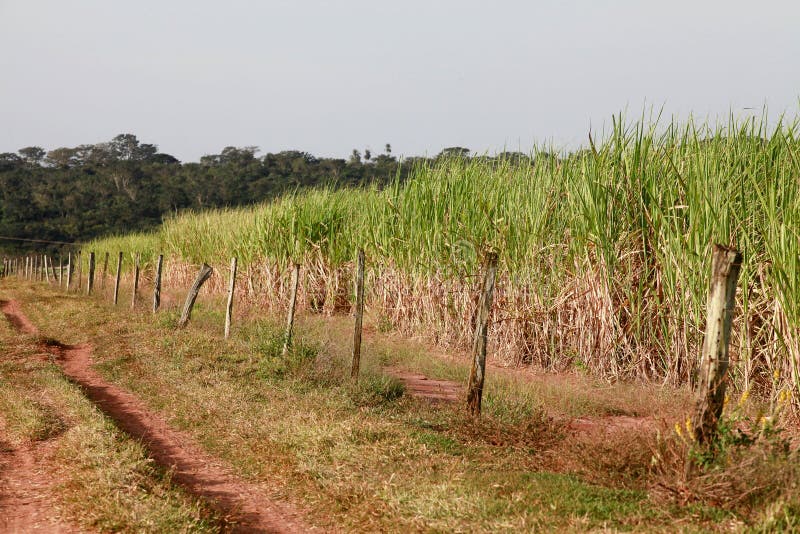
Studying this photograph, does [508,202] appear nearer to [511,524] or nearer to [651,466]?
[651,466]

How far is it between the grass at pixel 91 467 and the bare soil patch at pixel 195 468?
0.75 feet

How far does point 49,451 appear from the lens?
668 cm

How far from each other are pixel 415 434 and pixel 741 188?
16.3ft

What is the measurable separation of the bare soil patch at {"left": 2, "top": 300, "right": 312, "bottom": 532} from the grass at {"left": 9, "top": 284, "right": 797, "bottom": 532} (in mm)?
150

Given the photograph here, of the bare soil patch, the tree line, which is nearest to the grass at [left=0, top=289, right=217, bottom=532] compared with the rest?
the bare soil patch

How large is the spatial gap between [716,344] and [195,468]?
445cm

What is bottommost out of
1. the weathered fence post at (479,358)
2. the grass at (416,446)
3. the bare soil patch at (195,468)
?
the bare soil patch at (195,468)

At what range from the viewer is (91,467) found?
600 centimetres

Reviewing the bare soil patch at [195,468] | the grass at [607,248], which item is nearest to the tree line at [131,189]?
the grass at [607,248]

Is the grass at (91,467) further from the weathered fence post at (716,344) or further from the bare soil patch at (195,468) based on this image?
the weathered fence post at (716,344)

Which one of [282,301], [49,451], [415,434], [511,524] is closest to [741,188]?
[415,434]

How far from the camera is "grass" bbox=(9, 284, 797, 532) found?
15.9ft

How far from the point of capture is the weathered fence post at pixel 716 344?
16.1 feet

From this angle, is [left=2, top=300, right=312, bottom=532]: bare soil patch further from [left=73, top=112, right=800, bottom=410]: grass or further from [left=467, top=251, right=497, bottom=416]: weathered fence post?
[left=73, top=112, right=800, bottom=410]: grass
